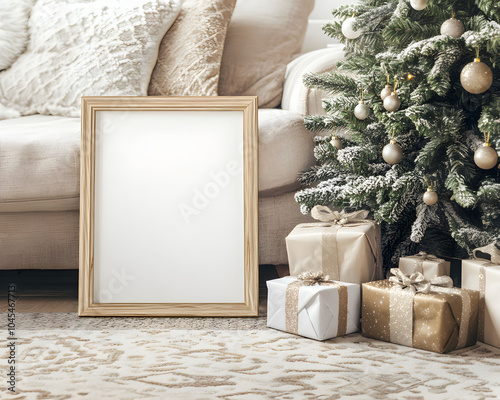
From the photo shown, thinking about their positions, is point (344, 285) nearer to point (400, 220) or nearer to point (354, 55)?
point (400, 220)

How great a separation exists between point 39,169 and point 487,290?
1.01 m

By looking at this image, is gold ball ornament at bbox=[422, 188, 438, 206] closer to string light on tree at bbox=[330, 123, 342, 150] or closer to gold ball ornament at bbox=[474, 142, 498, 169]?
gold ball ornament at bbox=[474, 142, 498, 169]

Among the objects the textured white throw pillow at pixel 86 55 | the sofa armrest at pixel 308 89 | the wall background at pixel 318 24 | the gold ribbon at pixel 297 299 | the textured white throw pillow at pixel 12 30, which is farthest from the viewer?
the wall background at pixel 318 24

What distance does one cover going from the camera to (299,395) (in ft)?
2.27

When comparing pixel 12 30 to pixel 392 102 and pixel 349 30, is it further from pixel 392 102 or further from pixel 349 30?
pixel 392 102

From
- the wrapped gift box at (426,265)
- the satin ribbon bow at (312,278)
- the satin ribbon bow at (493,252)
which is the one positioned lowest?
the satin ribbon bow at (312,278)

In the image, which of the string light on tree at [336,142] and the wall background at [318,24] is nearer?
the string light on tree at [336,142]

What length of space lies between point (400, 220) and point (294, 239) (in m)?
0.27

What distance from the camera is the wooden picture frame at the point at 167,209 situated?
3.74ft

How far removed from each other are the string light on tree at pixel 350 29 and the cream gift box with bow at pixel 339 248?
0.39m

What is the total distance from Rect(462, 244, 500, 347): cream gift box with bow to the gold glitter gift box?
0.02m

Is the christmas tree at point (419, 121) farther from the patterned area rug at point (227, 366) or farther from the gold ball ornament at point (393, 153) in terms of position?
the patterned area rug at point (227, 366)

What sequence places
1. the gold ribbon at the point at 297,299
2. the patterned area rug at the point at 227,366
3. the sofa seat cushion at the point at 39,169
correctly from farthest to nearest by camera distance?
1. the sofa seat cushion at the point at 39,169
2. the gold ribbon at the point at 297,299
3. the patterned area rug at the point at 227,366

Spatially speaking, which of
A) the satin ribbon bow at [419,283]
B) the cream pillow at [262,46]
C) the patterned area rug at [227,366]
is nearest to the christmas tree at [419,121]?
the satin ribbon bow at [419,283]
